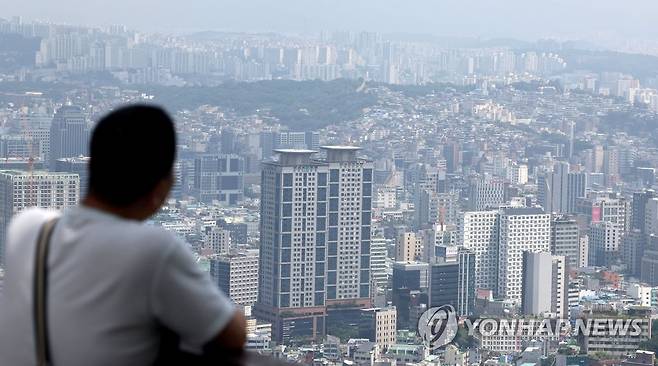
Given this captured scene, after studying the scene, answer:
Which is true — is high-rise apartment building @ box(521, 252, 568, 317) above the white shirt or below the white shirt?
below

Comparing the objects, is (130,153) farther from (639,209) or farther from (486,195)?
(486,195)

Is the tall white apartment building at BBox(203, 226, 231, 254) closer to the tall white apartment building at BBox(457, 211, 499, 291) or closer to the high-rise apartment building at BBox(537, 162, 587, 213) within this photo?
the tall white apartment building at BBox(457, 211, 499, 291)

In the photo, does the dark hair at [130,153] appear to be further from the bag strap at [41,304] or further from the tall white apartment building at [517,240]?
the tall white apartment building at [517,240]

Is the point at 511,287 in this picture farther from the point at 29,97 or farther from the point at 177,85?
the point at 177,85

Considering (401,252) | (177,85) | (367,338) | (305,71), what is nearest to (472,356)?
(367,338)

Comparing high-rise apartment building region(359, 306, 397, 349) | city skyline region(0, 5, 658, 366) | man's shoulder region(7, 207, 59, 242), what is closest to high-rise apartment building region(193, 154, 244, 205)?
city skyline region(0, 5, 658, 366)
